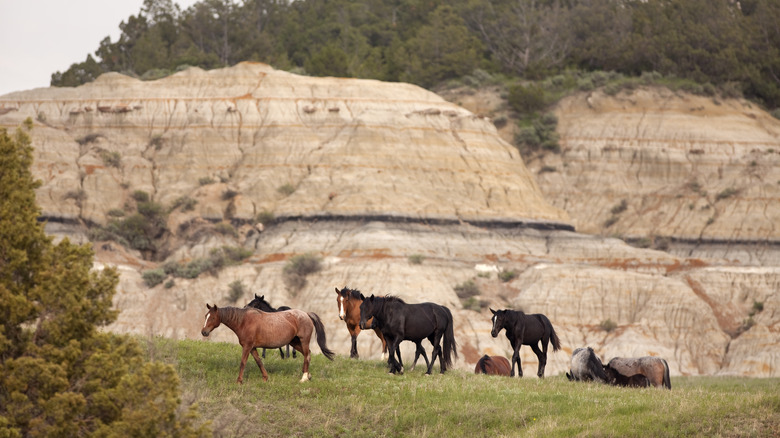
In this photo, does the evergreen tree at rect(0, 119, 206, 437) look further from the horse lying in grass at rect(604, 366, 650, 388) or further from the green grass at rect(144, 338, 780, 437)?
the horse lying in grass at rect(604, 366, 650, 388)

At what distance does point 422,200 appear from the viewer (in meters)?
68.9

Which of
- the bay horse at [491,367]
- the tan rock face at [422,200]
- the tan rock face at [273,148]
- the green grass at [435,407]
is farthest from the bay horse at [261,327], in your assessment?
the tan rock face at [273,148]

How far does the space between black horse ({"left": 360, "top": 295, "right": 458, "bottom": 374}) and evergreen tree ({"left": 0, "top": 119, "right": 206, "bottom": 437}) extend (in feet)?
27.4

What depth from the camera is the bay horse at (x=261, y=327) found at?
22.1m

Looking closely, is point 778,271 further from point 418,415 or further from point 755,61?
point 418,415

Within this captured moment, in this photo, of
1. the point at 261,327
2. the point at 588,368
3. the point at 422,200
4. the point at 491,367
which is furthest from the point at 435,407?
the point at 422,200

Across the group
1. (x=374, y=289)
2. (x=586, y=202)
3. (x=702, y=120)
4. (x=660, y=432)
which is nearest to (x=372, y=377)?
(x=660, y=432)

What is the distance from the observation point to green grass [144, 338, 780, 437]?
20.1 m

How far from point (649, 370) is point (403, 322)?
693 centimetres

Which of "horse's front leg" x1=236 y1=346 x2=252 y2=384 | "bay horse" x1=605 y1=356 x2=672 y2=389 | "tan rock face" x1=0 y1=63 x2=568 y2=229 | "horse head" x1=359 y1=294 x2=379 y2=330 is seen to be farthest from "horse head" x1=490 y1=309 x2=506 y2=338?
"tan rock face" x1=0 y1=63 x2=568 y2=229

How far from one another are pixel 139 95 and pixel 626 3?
55765mm

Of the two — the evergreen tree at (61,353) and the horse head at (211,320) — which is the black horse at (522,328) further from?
the evergreen tree at (61,353)

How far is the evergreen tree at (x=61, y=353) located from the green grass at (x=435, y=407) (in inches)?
118

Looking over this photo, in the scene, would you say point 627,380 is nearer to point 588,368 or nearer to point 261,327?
point 588,368
